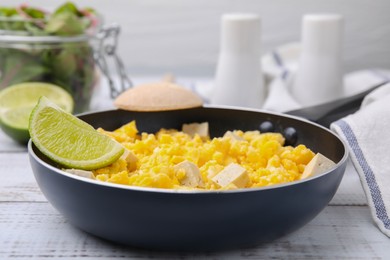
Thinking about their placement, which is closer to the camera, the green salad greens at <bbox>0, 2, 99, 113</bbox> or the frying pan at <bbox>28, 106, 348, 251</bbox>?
the frying pan at <bbox>28, 106, 348, 251</bbox>

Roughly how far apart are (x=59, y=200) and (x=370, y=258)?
56 cm

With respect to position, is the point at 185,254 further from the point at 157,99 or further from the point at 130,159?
the point at 157,99

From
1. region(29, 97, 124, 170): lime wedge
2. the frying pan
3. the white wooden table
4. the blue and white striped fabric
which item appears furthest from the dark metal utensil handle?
region(29, 97, 124, 170): lime wedge

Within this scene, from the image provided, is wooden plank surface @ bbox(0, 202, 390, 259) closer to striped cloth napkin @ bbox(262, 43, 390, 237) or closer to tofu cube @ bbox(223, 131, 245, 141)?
striped cloth napkin @ bbox(262, 43, 390, 237)

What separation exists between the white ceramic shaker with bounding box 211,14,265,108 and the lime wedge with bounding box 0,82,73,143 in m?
0.56

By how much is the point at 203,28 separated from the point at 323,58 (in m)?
1.18

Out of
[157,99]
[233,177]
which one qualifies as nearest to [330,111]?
[157,99]

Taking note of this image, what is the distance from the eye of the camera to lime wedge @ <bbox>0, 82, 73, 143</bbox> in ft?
5.74

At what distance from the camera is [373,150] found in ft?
4.48

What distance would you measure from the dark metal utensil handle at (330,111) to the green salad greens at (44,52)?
679mm

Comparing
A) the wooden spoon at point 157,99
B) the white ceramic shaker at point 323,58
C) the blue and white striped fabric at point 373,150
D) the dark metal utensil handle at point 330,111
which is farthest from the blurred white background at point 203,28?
the blue and white striped fabric at point 373,150

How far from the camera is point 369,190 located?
1.28 metres

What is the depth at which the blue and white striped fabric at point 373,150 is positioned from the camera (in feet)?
4.12

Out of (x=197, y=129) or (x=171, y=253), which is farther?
(x=197, y=129)
